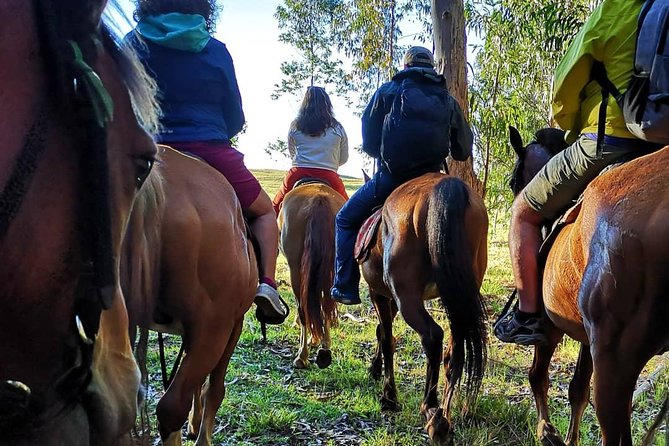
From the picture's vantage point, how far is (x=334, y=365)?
5.76 meters

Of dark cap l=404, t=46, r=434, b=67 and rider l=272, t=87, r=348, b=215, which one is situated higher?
dark cap l=404, t=46, r=434, b=67

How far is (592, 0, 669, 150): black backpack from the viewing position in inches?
81.8

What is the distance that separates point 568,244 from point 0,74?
2.59 metres

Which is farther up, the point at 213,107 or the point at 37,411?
the point at 213,107

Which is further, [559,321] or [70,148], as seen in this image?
[559,321]

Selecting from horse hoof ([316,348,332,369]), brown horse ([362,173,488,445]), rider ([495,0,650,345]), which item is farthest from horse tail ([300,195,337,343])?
rider ([495,0,650,345])

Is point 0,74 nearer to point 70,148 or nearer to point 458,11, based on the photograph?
point 70,148

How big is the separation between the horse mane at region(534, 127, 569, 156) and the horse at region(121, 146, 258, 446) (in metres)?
2.20

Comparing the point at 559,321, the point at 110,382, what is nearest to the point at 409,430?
the point at 559,321

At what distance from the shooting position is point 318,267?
582 cm

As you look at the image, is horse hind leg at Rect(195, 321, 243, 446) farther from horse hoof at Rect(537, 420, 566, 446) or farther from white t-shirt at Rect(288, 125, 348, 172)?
white t-shirt at Rect(288, 125, 348, 172)

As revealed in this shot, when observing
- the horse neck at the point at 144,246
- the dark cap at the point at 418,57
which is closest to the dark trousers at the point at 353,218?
the dark cap at the point at 418,57

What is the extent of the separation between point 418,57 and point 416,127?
27.8 inches

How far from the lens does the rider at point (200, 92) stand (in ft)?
9.46
